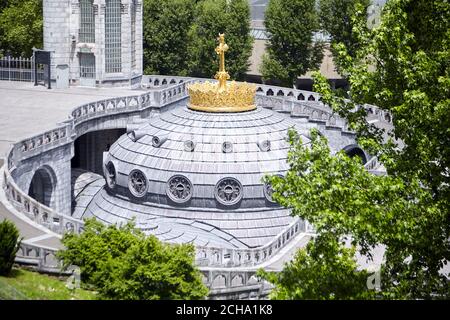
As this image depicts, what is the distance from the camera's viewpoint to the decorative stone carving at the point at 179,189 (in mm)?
54250

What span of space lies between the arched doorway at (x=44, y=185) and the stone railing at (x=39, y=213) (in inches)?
505

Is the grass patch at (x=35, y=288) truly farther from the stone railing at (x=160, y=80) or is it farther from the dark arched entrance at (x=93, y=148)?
the stone railing at (x=160, y=80)

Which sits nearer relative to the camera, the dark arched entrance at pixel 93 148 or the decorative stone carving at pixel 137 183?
the decorative stone carving at pixel 137 183

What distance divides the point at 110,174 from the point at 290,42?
162ft

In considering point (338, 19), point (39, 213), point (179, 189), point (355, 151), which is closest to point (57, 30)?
point (355, 151)

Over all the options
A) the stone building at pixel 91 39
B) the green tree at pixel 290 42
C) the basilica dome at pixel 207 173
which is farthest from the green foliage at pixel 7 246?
the green tree at pixel 290 42

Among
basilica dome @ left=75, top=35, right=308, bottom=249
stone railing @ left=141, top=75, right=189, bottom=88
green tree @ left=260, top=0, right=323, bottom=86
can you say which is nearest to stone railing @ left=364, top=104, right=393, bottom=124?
stone railing @ left=141, top=75, right=189, bottom=88

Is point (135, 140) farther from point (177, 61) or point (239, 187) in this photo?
point (177, 61)

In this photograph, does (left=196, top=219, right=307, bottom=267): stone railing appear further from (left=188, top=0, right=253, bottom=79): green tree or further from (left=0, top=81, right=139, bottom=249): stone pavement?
(left=188, top=0, right=253, bottom=79): green tree

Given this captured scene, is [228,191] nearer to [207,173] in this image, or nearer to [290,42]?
[207,173]

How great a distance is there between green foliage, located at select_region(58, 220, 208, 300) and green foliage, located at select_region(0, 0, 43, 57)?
218 ft

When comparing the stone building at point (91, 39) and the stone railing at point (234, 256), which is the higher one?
the stone building at point (91, 39)

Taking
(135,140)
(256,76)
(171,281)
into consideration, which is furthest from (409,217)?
(256,76)

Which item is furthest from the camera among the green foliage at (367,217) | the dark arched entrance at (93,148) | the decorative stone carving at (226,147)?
the dark arched entrance at (93,148)
